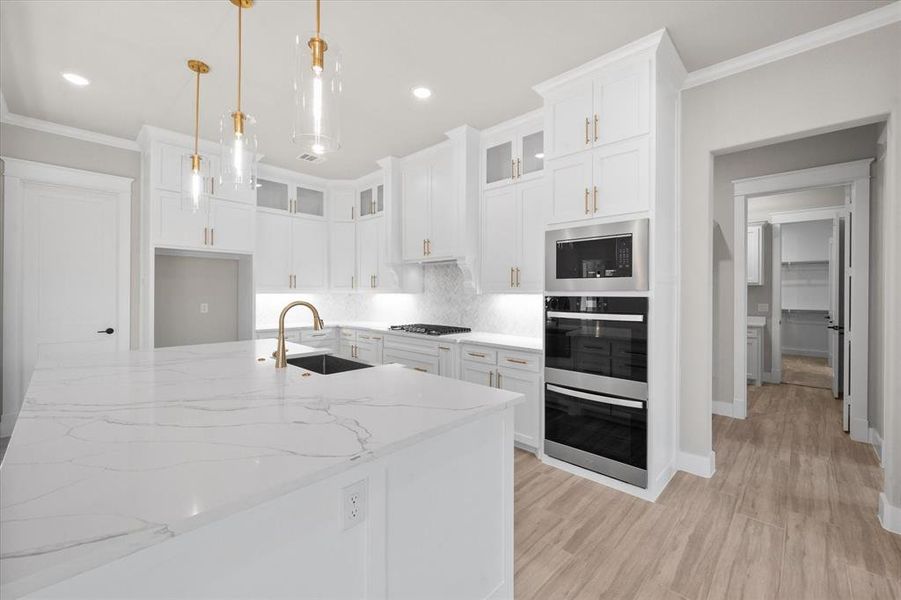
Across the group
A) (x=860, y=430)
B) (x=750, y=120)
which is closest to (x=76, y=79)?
(x=750, y=120)

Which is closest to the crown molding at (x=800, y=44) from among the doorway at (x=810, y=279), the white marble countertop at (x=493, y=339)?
the doorway at (x=810, y=279)

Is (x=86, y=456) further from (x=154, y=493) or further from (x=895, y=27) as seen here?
(x=895, y=27)

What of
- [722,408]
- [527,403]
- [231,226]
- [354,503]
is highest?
[231,226]

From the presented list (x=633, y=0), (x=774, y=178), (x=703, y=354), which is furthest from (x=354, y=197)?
(x=774, y=178)

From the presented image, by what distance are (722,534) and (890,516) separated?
3.05 feet

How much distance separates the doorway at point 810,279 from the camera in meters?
3.51

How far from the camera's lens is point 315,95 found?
153cm

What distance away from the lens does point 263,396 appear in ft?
5.05

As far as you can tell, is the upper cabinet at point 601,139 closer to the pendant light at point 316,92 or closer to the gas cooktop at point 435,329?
the gas cooktop at point 435,329

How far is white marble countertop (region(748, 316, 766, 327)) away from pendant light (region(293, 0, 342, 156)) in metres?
6.17

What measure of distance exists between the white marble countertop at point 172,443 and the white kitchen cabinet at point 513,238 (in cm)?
185

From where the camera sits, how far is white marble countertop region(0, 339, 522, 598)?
27.5 inches

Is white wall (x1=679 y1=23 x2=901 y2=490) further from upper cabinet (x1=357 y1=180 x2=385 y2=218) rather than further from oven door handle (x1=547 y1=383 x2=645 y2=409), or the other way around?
upper cabinet (x1=357 y1=180 x2=385 y2=218)

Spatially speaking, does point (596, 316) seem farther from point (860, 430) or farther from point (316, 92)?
point (860, 430)
